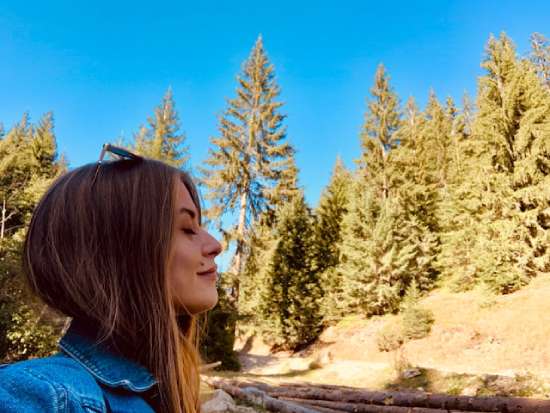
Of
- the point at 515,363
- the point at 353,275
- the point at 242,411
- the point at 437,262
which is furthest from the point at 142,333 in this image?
the point at 437,262

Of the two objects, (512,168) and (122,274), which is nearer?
(122,274)

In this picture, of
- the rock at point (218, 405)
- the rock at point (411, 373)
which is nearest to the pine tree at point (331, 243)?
the rock at point (411, 373)

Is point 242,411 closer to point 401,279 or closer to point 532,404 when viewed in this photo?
point 532,404

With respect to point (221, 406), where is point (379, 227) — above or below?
above

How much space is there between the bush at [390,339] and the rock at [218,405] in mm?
11179

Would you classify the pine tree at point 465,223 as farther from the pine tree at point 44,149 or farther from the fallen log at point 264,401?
the pine tree at point 44,149

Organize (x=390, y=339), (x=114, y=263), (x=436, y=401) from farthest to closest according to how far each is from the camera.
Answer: (x=390, y=339) → (x=436, y=401) → (x=114, y=263)

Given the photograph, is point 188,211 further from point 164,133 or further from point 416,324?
point 164,133

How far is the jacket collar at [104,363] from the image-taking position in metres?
0.89

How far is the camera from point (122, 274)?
1.11 meters

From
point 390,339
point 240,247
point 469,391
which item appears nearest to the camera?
point 469,391

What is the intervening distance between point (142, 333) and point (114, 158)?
0.67 m

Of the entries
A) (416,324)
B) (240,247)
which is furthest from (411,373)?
(240,247)

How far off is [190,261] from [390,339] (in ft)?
56.8
